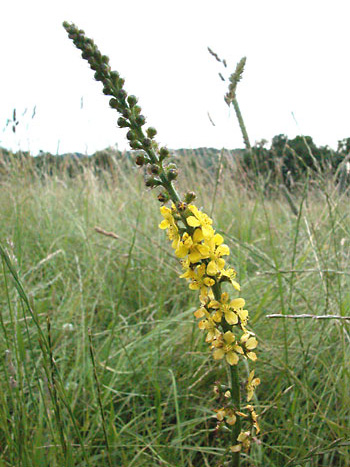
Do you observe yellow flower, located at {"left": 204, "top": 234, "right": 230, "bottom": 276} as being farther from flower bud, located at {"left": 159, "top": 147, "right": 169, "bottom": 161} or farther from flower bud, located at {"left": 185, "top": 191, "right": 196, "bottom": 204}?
flower bud, located at {"left": 159, "top": 147, "right": 169, "bottom": 161}

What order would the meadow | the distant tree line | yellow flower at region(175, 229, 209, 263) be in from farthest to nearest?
the distant tree line
the meadow
yellow flower at region(175, 229, 209, 263)

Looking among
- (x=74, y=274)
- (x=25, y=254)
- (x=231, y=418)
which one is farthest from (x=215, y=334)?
(x=25, y=254)

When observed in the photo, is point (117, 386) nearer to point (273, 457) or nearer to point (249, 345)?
point (273, 457)

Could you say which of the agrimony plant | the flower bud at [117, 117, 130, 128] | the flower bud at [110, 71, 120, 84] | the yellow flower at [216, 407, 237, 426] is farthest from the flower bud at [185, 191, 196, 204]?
the yellow flower at [216, 407, 237, 426]

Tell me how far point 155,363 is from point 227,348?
1384 mm

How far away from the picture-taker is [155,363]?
2244 millimetres

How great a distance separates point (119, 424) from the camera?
1.98 m

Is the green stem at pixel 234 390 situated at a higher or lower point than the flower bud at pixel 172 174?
lower

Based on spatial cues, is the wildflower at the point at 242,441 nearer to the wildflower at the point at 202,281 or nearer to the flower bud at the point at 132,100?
the wildflower at the point at 202,281

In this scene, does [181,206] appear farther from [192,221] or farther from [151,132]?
[151,132]

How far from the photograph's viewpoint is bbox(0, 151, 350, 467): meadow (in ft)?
4.79

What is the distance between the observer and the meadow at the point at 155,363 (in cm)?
146

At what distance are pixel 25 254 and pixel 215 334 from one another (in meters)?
3.10

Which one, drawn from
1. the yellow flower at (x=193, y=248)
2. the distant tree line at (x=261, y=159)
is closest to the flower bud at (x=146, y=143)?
the yellow flower at (x=193, y=248)
